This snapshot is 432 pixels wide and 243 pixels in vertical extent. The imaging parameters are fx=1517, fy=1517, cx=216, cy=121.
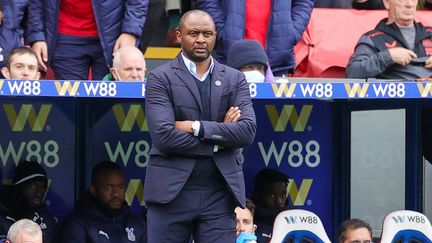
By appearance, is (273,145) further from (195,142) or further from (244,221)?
(195,142)

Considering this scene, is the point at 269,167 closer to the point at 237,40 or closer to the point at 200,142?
the point at 237,40

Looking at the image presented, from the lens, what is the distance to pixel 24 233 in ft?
33.0

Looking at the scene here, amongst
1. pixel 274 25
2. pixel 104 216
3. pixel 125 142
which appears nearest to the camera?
pixel 104 216

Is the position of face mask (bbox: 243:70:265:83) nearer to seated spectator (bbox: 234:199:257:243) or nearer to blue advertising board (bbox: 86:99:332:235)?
seated spectator (bbox: 234:199:257:243)

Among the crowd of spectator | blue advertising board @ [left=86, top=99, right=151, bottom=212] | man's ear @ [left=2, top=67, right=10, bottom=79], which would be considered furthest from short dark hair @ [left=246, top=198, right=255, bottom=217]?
man's ear @ [left=2, top=67, right=10, bottom=79]

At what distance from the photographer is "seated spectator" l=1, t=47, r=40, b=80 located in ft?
34.7

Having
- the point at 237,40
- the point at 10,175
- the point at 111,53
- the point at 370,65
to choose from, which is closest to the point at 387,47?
the point at 370,65

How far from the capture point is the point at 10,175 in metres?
11.8

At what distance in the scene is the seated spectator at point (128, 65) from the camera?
422 inches

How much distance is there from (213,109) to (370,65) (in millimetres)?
2897

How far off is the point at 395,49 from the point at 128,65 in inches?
87.4

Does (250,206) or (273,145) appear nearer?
(250,206)

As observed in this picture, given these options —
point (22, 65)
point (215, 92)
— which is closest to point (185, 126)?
point (215, 92)

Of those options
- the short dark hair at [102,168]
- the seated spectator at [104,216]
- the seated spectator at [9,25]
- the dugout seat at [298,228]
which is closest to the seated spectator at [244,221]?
the dugout seat at [298,228]
